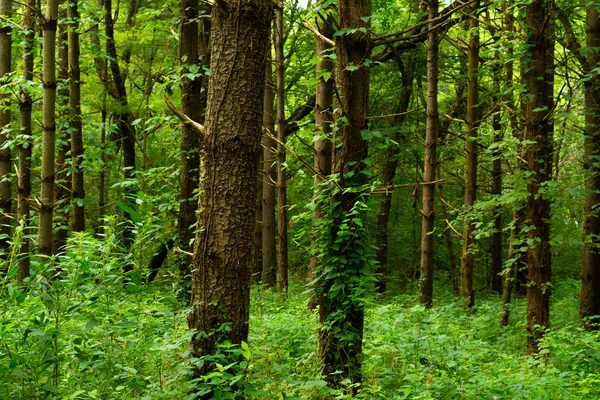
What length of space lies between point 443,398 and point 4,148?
6.07 metres

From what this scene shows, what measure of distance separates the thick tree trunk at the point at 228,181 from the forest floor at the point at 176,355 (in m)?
0.26

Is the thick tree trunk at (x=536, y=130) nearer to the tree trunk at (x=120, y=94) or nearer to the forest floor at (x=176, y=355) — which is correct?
the forest floor at (x=176, y=355)

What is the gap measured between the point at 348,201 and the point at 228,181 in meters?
1.61

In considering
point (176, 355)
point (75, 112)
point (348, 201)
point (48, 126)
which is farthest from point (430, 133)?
point (176, 355)

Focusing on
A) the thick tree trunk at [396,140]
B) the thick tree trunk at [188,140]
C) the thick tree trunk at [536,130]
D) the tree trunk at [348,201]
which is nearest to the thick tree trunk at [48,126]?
the thick tree trunk at [188,140]

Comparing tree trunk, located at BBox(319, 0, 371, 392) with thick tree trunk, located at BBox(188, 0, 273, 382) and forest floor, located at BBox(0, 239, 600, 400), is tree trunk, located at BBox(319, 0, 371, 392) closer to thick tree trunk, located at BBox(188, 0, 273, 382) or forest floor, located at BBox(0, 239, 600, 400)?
forest floor, located at BBox(0, 239, 600, 400)

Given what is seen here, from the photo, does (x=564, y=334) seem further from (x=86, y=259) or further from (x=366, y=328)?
(x=86, y=259)

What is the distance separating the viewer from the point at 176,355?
4160 millimetres

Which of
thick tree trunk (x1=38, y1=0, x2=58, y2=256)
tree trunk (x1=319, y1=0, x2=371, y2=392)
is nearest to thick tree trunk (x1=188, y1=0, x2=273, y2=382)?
tree trunk (x1=319, y1=0, x2=371, y2=392)

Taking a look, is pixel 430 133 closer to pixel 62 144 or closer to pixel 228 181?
pixel 62 144

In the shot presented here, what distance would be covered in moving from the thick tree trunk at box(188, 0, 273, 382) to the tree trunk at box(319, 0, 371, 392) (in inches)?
49.1

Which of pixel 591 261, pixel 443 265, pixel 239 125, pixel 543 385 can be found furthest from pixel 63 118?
pixel 443 265

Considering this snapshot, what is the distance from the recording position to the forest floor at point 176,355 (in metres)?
3.42

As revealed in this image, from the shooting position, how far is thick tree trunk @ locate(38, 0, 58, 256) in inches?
225
